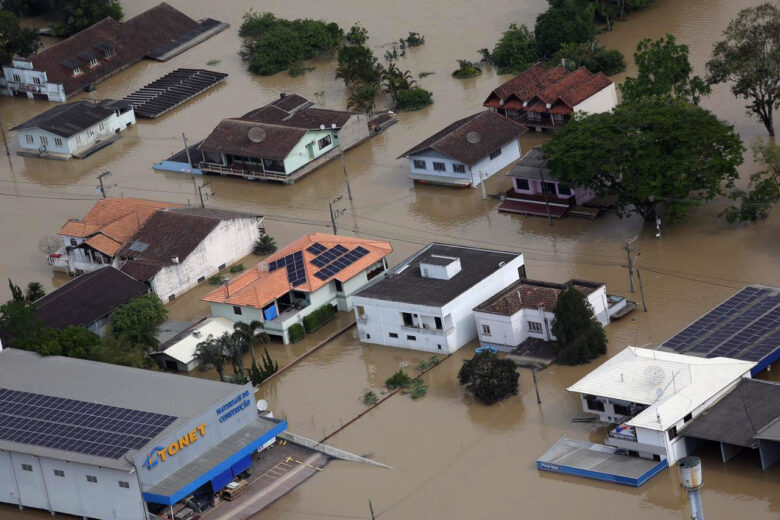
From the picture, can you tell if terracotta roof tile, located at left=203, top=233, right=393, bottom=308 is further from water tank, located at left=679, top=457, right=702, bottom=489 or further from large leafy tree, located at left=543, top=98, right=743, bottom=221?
water tank, located at left=679, top=457, right=702, bottom=489

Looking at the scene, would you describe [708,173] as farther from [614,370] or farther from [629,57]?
[629,57]

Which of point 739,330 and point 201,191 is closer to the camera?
point 739,330

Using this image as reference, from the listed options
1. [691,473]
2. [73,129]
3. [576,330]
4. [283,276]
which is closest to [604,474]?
[691,473]

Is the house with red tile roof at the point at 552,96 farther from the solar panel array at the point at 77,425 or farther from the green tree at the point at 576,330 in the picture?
the solar panel array at the point at 77,425

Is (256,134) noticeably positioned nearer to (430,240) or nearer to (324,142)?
(324,142)

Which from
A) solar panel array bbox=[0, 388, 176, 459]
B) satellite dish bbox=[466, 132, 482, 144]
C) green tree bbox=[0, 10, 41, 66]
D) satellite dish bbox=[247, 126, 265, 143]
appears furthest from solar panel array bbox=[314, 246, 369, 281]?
green tree bbox=[0, 10, 41, 66]

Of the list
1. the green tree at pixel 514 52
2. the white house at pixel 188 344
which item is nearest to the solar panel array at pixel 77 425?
the white house at pixel 188 344
